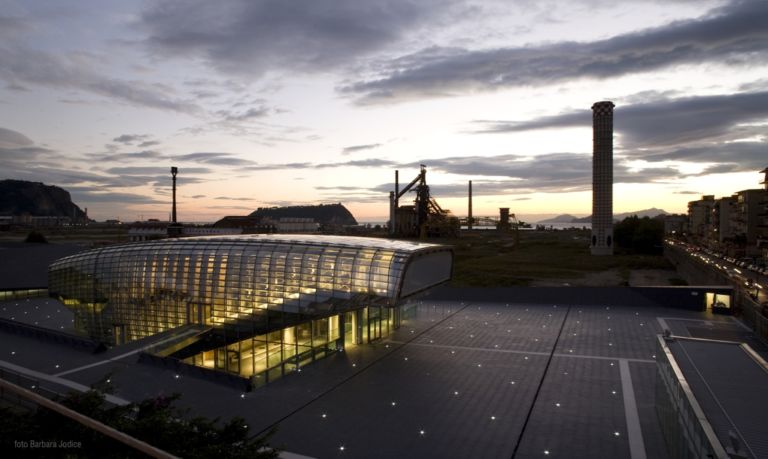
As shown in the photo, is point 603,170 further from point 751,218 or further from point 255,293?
point 255,293

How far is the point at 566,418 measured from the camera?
16.1 m

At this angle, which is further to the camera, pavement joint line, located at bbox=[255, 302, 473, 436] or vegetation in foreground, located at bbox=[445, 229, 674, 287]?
vegetation in foreground, located at bbox=[445, 229, 674, 287]

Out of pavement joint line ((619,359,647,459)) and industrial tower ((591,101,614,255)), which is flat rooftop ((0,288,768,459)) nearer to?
pavement joint line ((619,359,647,459))

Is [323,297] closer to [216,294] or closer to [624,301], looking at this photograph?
[216,294]

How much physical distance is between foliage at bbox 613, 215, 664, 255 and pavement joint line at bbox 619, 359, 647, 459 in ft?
238

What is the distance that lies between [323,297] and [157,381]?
367 inches

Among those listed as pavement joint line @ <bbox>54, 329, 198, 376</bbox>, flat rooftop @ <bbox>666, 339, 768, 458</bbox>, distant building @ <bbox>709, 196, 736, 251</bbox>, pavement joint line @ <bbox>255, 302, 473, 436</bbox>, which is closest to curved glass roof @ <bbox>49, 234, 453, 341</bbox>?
pavement joint line @ <bbox>255, 302, 473, 436</bbox>

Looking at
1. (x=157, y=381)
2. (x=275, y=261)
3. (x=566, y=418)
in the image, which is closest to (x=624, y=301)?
(x=566, y=418)

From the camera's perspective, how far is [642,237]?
84438mm

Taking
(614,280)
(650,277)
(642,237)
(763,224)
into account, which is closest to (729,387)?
(614,280)

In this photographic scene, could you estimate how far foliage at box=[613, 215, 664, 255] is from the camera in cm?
8375

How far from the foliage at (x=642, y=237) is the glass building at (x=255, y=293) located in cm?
6661

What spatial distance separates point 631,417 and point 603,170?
66.4 m

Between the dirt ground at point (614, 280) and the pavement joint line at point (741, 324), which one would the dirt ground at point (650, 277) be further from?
the pavement joint line at point (741, 324)
